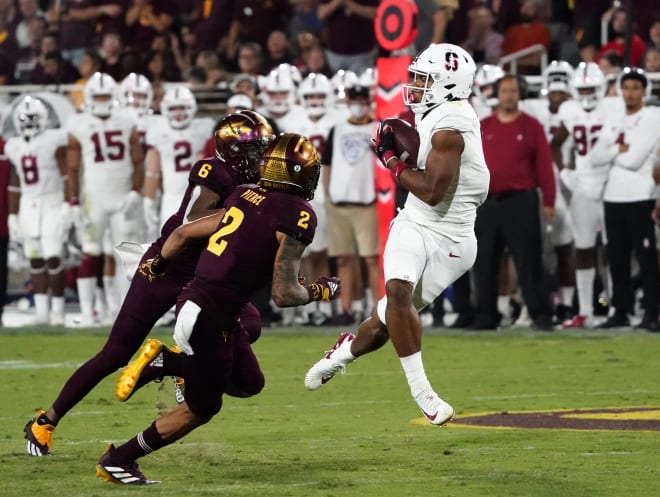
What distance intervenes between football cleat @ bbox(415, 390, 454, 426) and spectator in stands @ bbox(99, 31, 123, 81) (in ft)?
34.5

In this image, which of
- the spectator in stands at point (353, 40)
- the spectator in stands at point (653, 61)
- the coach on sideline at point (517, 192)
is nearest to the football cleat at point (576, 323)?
the coach on sideline at point (517, 192)

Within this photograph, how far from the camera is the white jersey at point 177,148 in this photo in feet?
46.6

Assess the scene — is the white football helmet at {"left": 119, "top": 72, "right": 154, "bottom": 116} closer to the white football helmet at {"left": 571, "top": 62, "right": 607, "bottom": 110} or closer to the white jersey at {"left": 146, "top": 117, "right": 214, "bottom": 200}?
the white jersey at {"left": 146, "top": 117, "right": 214, "bottom": 200}

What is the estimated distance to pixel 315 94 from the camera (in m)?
14.3

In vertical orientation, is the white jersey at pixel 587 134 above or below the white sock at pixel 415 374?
above

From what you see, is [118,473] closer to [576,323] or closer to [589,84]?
[576,323]

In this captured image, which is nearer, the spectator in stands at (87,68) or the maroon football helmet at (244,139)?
the maroon football helmet at (244,139)

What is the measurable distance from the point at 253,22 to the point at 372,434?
998 centimetres

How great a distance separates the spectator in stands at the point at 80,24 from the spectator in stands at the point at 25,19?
2.29ft

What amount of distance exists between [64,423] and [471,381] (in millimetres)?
2878

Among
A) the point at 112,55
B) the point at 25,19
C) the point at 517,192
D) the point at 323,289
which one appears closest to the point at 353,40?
the point at 112,55

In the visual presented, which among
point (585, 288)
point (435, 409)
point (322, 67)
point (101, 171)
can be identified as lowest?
point (585, 288)

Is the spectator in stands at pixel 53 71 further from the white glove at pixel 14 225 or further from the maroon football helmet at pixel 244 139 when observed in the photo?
the maroon football helmet at pixel 244 139

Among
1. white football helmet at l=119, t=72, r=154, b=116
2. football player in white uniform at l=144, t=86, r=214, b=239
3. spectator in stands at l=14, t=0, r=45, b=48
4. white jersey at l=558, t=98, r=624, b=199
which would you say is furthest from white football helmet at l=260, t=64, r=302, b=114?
spectator in stands at l=14, t=0, r=45, b=48
